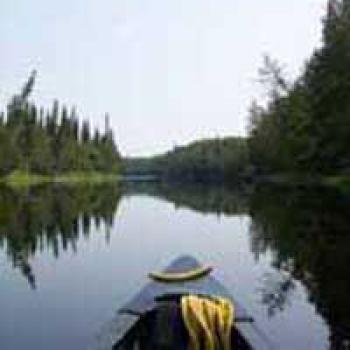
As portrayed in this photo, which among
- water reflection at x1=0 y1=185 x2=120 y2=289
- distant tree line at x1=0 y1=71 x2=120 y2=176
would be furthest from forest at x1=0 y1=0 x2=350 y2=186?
water reflection at x1=0 y1=185 x2=120 y2=289

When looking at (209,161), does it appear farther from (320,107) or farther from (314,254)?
(314,254)

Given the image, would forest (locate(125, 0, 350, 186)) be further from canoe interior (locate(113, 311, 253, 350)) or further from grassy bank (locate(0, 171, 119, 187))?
canoe interior (locate(113, 311, 253, 350))

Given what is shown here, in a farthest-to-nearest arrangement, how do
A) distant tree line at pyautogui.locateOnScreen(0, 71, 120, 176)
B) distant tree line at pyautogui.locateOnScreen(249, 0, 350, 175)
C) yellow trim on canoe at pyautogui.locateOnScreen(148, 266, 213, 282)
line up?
distant tree line at pyautogui.locateOnScreen(0, 71, 120, 176), distant tree line at pyautogui.locateOnScreen(249, 0, 350, 175), yellow trim on canoe at pyautogui.locateOnScreen(148, 266, 213, 282)

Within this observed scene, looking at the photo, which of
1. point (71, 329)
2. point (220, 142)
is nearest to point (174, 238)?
point (71, 329)

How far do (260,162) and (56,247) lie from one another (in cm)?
7858

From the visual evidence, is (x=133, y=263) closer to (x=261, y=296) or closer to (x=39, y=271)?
(x=39, y=271)

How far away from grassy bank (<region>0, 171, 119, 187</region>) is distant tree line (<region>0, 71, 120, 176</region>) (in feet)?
2.41

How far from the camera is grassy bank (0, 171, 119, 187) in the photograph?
313 ft

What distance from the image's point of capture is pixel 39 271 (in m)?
22.0

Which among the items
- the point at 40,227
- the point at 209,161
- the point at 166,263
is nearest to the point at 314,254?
the point at 166,263

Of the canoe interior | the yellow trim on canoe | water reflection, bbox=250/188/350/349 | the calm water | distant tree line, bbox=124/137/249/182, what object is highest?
distant tree line, bbox=124/137/249/182

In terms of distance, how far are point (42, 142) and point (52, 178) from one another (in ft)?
40.8

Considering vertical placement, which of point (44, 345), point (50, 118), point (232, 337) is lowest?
point (44, 345)

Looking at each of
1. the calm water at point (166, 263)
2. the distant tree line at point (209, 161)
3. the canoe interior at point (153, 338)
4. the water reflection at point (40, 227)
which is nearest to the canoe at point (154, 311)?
the canoe interior at point (153, 338)
